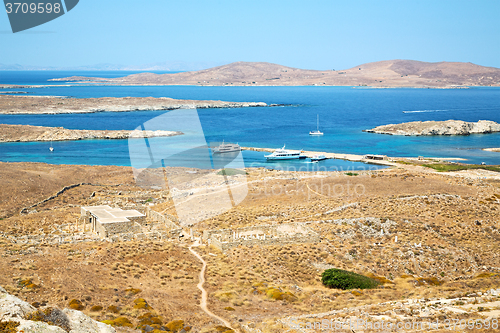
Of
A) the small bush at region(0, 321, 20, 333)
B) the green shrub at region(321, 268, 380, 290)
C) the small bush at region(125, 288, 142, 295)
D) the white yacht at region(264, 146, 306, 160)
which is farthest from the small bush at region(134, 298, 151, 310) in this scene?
the white yacht at region(264, 146, 306, 160)

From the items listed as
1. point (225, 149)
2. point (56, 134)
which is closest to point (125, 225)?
point (225, 149)

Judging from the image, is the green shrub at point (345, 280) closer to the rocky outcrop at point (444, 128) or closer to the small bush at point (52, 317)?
the small bush at point (52, 317)

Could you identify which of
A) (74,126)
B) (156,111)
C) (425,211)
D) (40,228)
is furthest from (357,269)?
(156,111)

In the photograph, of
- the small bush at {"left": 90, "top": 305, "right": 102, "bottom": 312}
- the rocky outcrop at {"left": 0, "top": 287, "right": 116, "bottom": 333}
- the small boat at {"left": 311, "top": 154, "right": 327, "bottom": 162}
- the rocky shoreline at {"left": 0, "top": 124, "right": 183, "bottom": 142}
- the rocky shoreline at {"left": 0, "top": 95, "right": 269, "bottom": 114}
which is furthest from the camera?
the rocky shoreline at {"left": 0, "top": 95, "right": 269, "bottom": 114}

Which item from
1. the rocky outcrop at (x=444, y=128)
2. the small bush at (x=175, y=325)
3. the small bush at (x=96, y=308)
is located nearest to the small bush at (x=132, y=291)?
the small bush at (x=96, y=308)

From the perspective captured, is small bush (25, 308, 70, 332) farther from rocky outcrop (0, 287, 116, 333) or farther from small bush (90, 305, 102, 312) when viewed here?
small bush (90, 305, 102, 312)

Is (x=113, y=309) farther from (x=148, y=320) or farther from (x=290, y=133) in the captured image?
(x=290, y=133)
